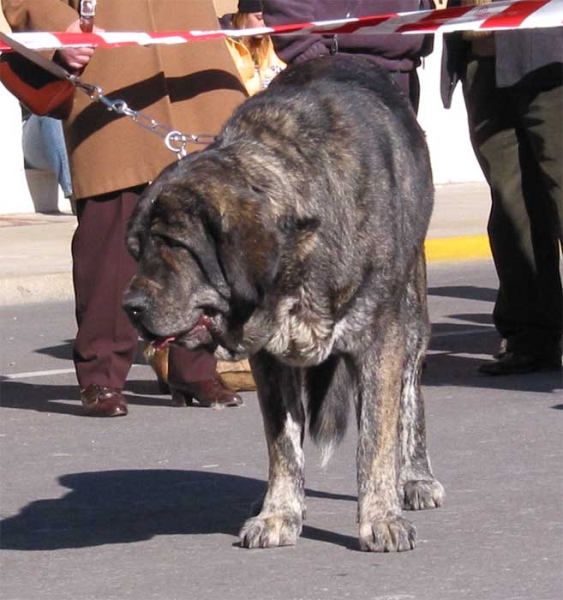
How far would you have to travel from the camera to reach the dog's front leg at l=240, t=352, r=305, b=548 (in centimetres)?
485

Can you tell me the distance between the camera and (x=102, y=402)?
22.6ft

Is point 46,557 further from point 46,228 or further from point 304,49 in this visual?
point 46,228

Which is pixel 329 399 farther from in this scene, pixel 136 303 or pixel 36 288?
pixel 36 288

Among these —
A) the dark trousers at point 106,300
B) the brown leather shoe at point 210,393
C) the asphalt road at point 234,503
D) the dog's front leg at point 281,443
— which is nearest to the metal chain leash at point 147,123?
the dark trousers at point 106,300

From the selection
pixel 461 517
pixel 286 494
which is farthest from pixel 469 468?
pixel 286 494

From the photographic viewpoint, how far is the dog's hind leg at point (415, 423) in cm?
521

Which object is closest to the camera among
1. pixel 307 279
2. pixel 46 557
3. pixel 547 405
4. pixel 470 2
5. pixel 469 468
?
pixel 307 279

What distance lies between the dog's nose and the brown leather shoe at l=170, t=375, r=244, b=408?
263 cm

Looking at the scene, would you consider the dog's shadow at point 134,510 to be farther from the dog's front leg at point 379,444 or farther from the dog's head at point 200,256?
the dog's head at point 200,256

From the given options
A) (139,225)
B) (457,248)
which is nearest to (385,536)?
(139,225)

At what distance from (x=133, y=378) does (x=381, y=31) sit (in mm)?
2071

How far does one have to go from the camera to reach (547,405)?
6707 mm

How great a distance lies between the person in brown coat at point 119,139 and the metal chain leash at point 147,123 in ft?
0.22

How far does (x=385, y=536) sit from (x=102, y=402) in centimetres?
246
